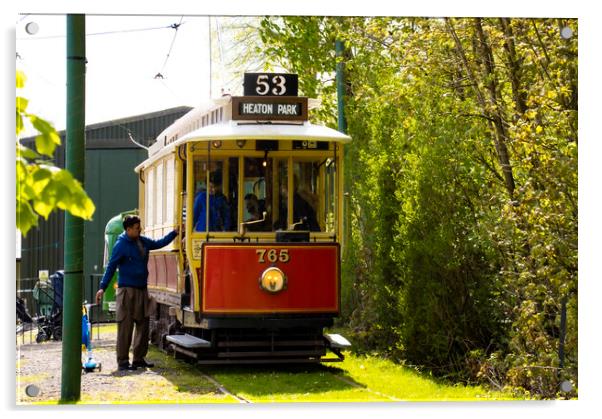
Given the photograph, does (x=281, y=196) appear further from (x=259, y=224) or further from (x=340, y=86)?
(x=340, y=86)

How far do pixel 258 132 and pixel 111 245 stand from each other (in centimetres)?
153

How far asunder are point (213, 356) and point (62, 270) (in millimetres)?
2100

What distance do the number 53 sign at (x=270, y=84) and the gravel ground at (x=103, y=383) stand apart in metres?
2.38

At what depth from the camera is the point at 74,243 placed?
8602 mm

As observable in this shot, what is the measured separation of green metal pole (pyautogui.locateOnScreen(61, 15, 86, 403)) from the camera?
337 inches

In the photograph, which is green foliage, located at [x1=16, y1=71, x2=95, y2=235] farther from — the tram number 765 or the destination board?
the tram number 765

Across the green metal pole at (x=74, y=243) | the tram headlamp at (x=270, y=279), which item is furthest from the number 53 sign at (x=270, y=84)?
the green metal pole at (x=74, y=243)

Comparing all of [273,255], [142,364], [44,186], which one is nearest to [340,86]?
[273,255]

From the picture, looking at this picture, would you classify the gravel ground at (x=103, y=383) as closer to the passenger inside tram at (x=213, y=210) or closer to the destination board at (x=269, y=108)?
the passenger inside tram at (x=213, y=210)

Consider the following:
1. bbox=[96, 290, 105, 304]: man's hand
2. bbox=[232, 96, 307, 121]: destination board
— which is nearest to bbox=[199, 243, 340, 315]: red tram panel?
bbox=[96, 290, 105, 304]: man's hand

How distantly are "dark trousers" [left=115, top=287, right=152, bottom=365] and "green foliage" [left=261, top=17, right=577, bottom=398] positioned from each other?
177 centimetres
